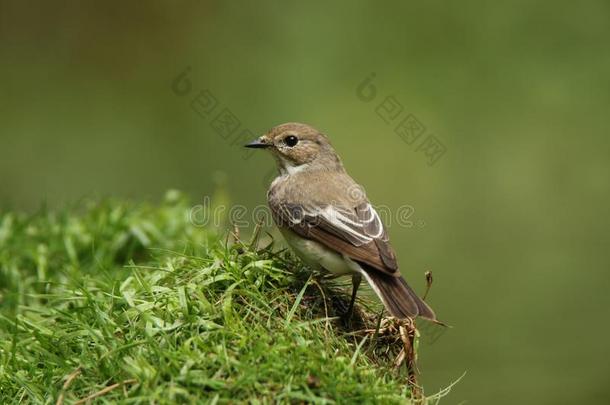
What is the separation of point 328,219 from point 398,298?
84cm

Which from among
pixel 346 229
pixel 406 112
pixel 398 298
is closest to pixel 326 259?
pixel 346 229

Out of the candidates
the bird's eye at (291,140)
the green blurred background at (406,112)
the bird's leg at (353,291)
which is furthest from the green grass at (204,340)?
the green blurred background at (406,112)

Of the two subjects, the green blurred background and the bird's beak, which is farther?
the green blurred background

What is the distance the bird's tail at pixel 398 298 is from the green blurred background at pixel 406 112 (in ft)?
15.2

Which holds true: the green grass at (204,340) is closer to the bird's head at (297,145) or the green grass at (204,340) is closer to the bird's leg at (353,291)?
the bird's leg at (353,291)

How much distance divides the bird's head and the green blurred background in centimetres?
369

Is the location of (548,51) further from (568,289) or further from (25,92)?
(25,92)

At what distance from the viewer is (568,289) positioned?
10.4 meters

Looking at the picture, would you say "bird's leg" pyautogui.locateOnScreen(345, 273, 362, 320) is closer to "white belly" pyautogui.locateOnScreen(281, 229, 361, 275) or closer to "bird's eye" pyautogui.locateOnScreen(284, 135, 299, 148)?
"white belly" pyautogui.locateOnScreen(281, 229, 361, 275)

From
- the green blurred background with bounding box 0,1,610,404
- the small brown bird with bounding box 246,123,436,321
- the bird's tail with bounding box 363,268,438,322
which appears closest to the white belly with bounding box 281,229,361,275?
the small brown bird with bounding box 246,123,436,321

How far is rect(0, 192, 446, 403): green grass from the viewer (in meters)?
3.63

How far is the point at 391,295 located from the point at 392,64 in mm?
8641

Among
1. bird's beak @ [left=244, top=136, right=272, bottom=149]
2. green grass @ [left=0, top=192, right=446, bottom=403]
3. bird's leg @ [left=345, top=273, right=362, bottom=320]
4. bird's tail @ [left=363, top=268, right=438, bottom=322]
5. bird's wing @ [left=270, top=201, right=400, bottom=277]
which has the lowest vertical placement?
green grass @ [left=0, top=192, right=446, bottom=403]

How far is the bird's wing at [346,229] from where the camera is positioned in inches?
181
